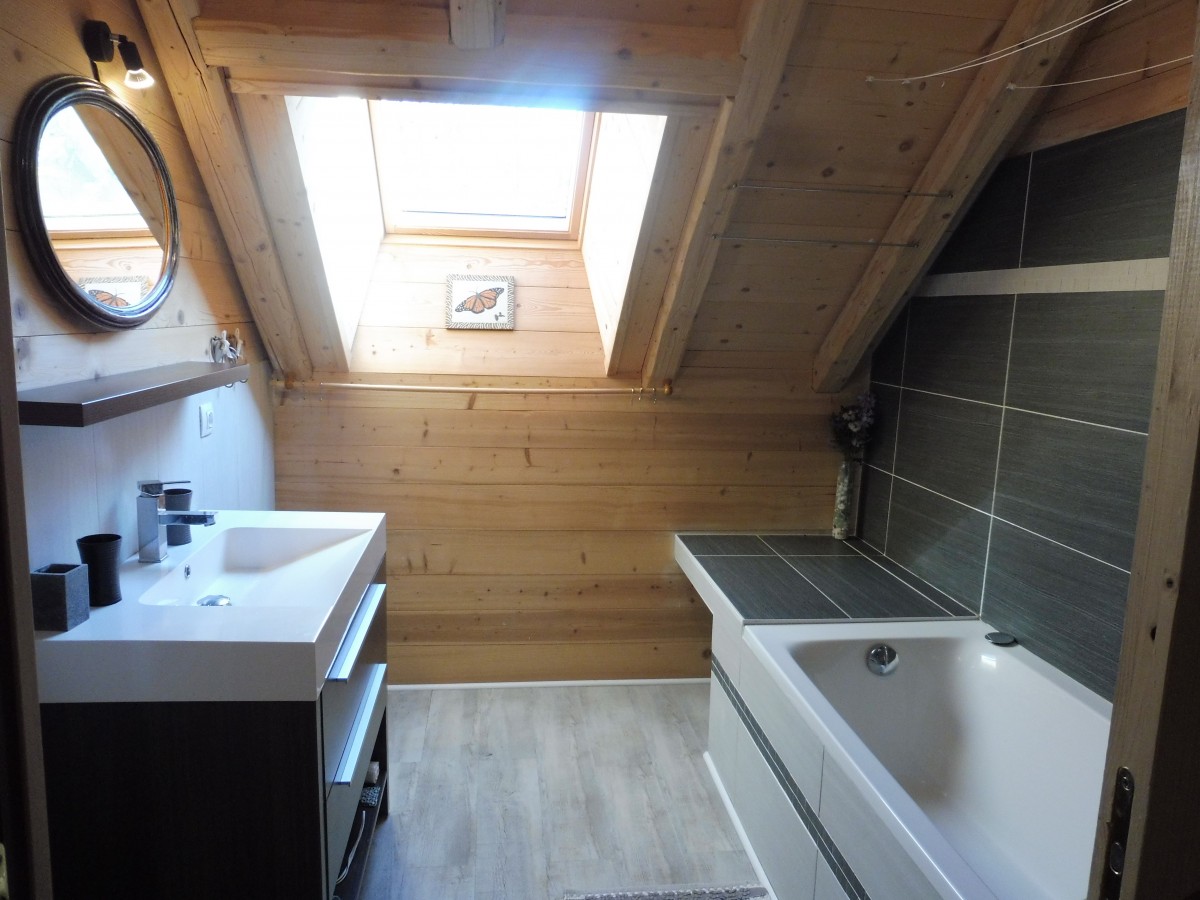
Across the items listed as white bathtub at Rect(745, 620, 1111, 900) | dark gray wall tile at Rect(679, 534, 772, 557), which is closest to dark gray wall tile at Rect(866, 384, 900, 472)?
dark gray wall tile at Rect(679, 534, 772, 557)

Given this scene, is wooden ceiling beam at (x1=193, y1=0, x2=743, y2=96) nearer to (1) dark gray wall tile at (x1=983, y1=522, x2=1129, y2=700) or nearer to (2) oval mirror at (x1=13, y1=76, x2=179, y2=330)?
(2) oval mirror at (x1=13, y1=76, x2=179, y2=330)

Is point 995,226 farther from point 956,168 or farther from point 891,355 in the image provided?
point 891,355

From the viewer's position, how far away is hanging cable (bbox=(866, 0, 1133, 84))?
1.83 metres

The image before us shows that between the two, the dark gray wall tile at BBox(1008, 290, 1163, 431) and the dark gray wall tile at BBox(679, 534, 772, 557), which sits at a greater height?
the dark gray wall tile at BBox(1008, 290, 1163, 431)

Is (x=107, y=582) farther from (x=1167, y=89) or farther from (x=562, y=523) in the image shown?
(x=1167, y=89)

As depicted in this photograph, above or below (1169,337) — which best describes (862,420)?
below

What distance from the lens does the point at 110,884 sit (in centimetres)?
144

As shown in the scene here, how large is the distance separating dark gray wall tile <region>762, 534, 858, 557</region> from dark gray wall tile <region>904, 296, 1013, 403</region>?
0.67 metres

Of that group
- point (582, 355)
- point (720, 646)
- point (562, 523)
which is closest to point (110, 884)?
point (720, 646)

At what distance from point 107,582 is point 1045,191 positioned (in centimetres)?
237

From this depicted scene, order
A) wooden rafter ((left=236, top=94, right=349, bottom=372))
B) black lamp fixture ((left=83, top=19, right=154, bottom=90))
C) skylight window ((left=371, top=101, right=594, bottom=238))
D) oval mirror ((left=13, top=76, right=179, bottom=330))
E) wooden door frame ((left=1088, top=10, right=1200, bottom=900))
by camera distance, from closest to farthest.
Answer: wooden door frame ((left=1088, top=10, right=1200, bottom=900)), oval mirror ((left=13, top=76, right=179, bottom=330)), black lamp fixture ((left=83, top=19, right=154, bottom=90)), wooden rafter ((left=236, top=94, right=349, bottom=372)), skylight window ((left=371, top=101, right=594, bottom=238))

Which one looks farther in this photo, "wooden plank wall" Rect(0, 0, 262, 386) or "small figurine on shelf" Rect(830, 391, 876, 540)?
"small figurine on shelf" Rect(830, 391, 876, 540)

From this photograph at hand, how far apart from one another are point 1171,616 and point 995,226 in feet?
6.58

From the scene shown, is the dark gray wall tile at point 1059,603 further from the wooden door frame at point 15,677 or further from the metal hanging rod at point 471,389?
the wooden door frame at point 15,677
